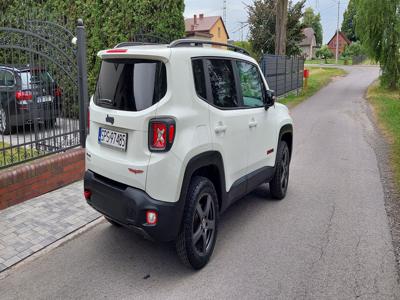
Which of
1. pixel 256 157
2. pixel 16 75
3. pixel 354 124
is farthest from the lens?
pixel 354 124

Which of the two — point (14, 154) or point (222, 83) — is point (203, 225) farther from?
point (14, 154)

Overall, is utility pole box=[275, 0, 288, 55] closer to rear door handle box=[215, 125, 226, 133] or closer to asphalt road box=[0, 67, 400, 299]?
asphalt road box=[0, 67, 400, 299]

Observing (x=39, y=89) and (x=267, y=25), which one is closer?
(x=39, y=89)

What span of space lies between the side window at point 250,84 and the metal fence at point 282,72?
35.9 ft

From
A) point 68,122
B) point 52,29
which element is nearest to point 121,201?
point 68,122

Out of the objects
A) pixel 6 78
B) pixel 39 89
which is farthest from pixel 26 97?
pixel 6 78

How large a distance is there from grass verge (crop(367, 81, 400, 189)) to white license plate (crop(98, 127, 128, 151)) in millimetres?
4644

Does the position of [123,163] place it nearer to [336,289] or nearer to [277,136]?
[336,289]

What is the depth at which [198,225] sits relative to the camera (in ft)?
11.5

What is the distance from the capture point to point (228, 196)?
3889 millimetres

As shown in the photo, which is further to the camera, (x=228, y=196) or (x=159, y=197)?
(x=228, y=196)

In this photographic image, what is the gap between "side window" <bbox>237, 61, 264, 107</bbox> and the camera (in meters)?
4.29

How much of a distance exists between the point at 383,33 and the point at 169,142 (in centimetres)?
2049

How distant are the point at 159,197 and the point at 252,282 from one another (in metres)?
1.14
